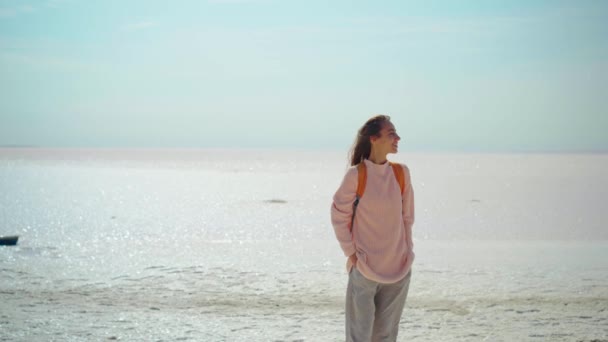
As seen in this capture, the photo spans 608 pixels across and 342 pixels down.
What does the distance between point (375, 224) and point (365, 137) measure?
0.43 m

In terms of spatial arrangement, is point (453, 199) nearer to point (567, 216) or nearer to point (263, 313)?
point (567, 216)

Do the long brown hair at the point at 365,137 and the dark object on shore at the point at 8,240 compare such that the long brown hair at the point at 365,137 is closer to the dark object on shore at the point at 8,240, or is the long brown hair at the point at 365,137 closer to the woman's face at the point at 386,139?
the woman's face at the point at 386,139

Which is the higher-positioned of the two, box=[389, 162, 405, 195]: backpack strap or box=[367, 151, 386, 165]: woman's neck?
box=[367, 151, 386, 165]: woman's neck

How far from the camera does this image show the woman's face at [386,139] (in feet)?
10.3

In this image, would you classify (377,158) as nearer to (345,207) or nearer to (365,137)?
(365,137)

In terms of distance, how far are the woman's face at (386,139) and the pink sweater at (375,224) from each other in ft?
0.27

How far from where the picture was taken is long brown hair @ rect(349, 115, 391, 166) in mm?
3160

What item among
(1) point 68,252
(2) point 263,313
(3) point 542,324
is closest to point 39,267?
(1) point 68,252

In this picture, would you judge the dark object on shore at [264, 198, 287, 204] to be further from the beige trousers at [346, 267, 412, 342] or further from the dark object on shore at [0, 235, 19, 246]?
the beige trousers at [346, 267, 412, 342]

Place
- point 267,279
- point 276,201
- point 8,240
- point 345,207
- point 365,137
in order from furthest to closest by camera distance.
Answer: point 276,201
point 8,240
point 267,279
point 365,137
point 345,207

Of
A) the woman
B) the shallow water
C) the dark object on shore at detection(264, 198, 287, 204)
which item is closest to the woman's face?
the woman

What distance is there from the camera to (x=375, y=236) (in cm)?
312

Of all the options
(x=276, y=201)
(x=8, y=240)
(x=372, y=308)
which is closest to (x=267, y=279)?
(x=372, y=308)

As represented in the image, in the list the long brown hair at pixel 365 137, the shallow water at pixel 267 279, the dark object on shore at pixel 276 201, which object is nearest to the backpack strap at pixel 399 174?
the long brown hair at pixel 365 137
